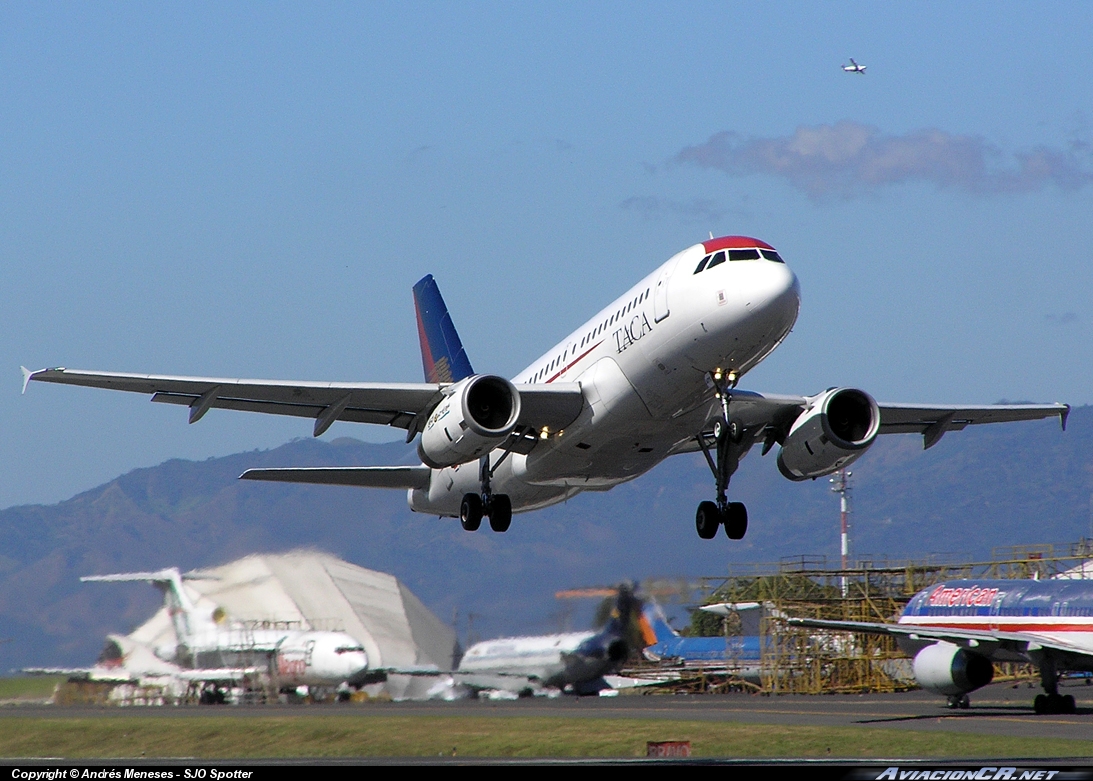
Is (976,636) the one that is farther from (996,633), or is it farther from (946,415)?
(946,415)

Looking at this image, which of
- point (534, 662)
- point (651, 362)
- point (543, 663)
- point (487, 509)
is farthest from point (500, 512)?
point (534, 662)

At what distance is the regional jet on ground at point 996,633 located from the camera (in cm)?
4491

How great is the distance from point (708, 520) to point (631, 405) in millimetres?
4050

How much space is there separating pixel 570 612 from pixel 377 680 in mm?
14960

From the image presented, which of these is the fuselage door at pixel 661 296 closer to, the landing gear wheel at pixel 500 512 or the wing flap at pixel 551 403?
the wing flap at pixel 551 403

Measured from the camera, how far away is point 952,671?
46.6 meters

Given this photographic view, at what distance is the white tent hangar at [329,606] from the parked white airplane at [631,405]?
43.0ft

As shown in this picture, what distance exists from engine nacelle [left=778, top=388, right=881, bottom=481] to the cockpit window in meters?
5.16

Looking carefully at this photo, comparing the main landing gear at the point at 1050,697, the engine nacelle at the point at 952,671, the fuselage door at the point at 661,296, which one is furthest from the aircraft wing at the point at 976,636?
the fuselage door at the point at 661,296

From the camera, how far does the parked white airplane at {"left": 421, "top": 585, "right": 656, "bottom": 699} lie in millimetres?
52531

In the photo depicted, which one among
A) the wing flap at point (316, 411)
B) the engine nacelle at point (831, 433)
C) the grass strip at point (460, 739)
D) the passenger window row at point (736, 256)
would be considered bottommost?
the grass strip at point (460, 739)

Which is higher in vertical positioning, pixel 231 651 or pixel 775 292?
pixel 775 292

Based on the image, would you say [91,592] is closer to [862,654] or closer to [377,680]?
[377,680]
